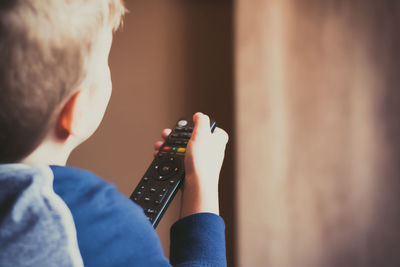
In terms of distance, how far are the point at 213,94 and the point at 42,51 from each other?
961mm

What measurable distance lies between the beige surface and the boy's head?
750mm

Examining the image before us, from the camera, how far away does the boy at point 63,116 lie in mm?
245

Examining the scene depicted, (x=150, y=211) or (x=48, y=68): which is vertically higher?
(x=48, y=68)

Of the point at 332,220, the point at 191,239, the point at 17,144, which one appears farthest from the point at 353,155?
the point at 17,144

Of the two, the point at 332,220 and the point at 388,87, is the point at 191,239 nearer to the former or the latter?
the point at 332,220

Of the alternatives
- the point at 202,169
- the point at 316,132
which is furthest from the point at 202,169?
the point at 316,132

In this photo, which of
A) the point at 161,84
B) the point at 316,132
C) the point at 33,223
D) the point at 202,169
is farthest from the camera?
the point at 161,84

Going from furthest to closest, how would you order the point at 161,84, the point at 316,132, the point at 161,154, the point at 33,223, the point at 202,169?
the point at 161,84 → the point at 316,132 → the point at 161,154 → the point at 202,169 → the point at 33,223

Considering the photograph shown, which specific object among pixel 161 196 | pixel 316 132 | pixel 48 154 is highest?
pixel 48 154

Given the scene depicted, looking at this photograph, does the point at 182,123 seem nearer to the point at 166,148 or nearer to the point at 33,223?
the point at 166,148

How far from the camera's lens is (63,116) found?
297 mm

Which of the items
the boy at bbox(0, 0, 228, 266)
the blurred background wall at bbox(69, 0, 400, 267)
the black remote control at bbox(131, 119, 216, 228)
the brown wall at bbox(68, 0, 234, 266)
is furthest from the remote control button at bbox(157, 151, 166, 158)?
the brown wall at bbox(68, 0, 234, 266)

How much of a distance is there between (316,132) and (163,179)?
680 mm

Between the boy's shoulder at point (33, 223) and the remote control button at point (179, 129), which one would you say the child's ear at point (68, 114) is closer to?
the boy's shoulder at point (33, 223)
